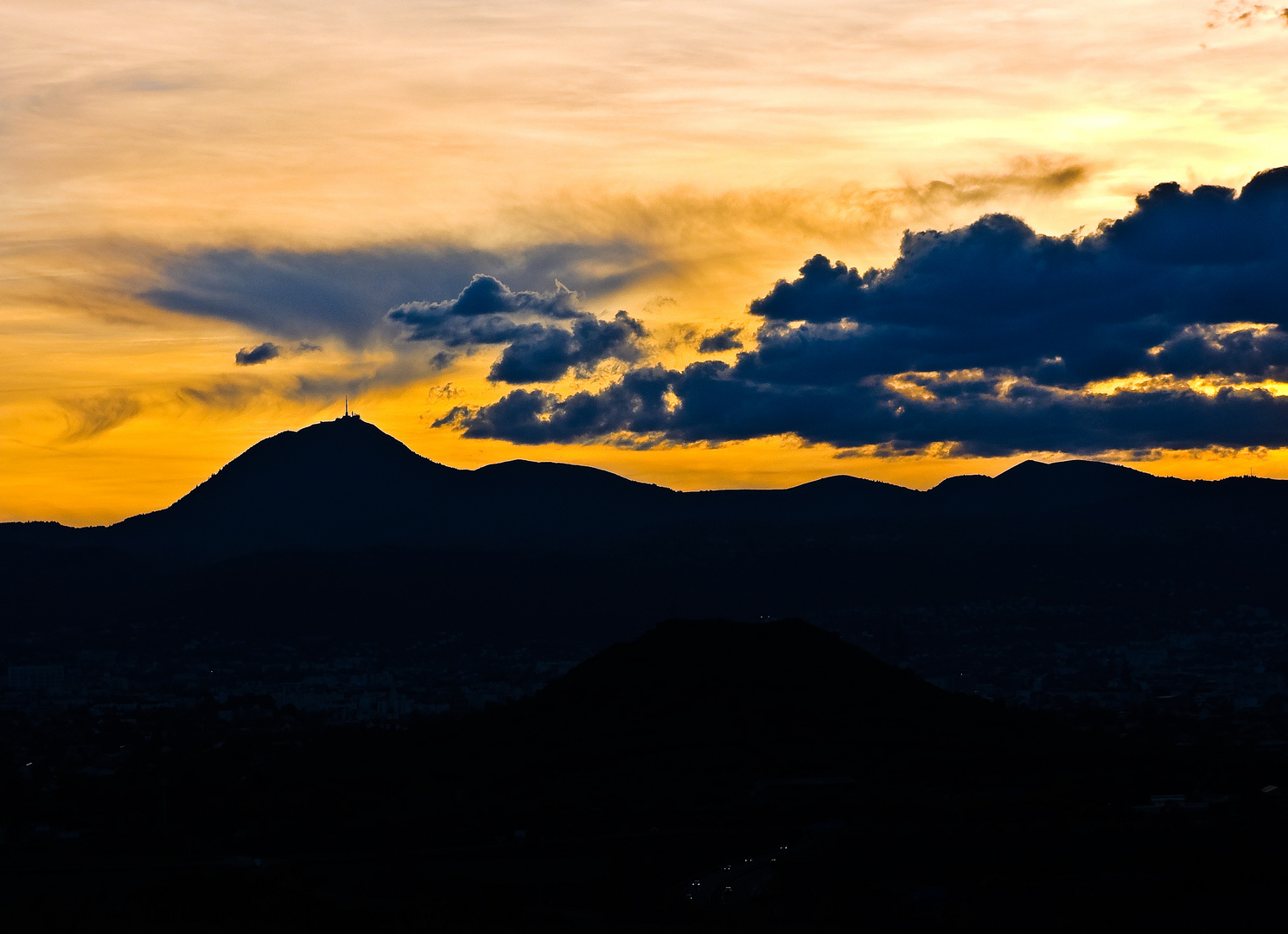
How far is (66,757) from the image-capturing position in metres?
113

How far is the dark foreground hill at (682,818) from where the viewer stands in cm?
5300

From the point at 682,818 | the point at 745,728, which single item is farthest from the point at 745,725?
the point at 682,818

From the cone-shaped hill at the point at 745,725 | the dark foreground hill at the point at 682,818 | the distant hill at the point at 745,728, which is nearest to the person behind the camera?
the dark foreground hill at the point at 682,818

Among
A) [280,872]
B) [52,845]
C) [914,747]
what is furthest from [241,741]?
[280,872]

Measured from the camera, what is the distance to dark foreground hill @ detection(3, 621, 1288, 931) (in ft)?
174

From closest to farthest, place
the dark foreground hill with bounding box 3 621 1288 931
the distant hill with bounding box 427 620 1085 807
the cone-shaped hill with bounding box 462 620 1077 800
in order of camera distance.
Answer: the dark foreground hill with bounding box 3 621 1288 931 → the distant hill with bounding box 427 620 1085 807 → the cone-shaped hill with bounding box 462 620 1077 800

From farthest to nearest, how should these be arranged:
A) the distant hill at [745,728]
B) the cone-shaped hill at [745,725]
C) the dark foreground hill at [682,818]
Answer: the cone-shaped hill at [745,725] < the distant hill at [745,728] < the dark foreground hill at [682,818]

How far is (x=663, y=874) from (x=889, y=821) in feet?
34.5

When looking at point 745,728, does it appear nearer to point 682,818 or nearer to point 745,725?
point 745,725

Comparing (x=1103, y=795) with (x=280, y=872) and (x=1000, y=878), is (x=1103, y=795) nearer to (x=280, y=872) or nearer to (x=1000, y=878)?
(x=1000, y=878)

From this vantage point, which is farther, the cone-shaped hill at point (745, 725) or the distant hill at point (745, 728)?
the cone-shaped hill at point (745, 725)

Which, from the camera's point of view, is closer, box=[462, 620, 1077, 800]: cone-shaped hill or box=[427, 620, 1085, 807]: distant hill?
box=[427, 620, 1085, 807]: distant hill

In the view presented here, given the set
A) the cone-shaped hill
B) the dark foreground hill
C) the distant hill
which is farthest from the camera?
the cone-shaped hill

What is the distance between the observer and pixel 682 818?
7306 cm
